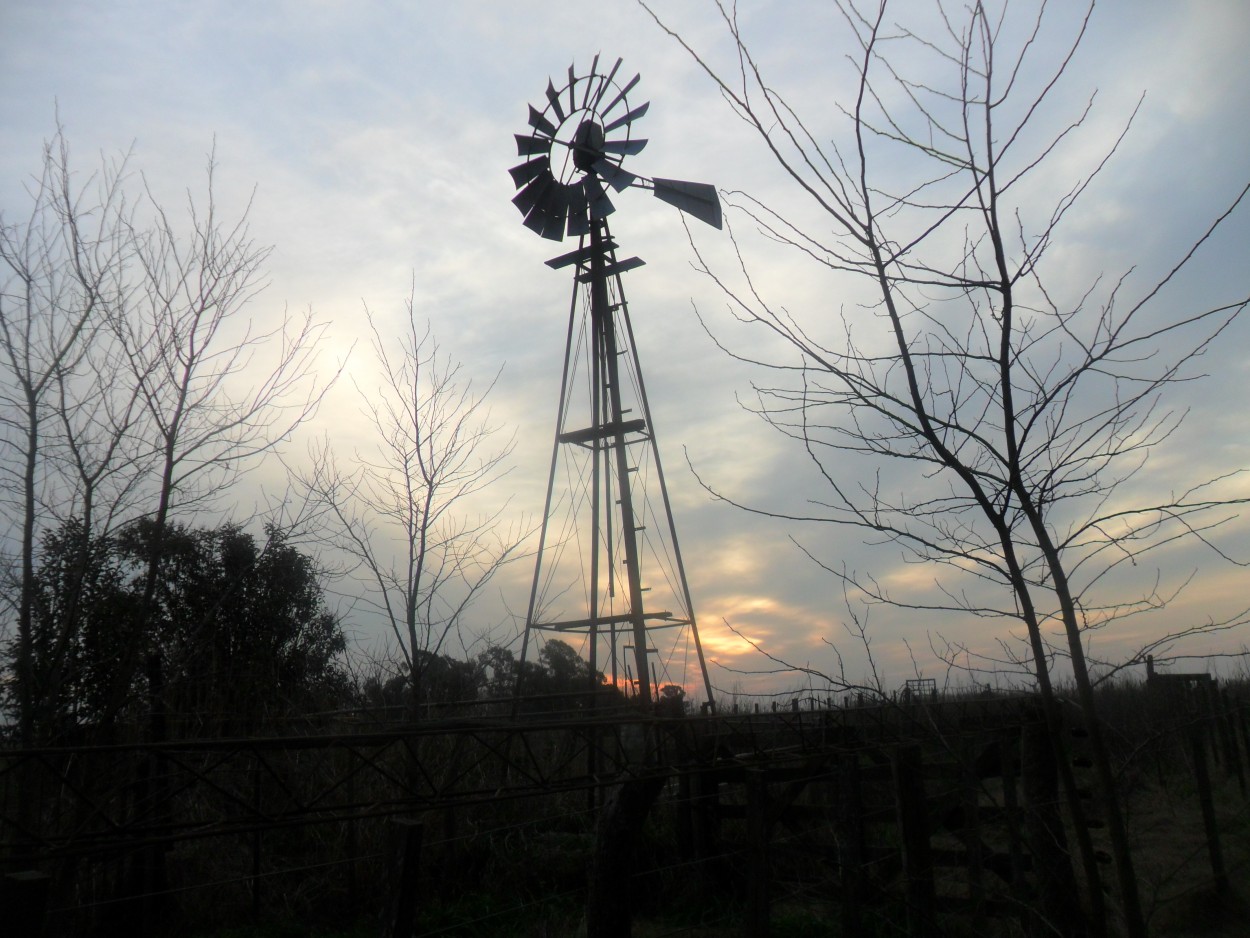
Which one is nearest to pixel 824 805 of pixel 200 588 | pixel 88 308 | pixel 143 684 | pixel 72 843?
pixel 72 843

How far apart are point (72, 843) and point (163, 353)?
522 cm

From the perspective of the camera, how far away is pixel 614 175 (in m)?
13.7

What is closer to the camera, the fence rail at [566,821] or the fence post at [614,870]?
the fence rail at [566,821]

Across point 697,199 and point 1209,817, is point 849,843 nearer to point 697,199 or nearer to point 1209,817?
point 1209,817

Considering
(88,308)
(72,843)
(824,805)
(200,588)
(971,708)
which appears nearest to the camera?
(72,843)

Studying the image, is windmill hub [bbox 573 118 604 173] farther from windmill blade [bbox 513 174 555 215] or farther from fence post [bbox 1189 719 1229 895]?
fence post [bbox 1189 719 1229 895]

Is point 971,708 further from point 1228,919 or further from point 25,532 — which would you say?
point 25,532

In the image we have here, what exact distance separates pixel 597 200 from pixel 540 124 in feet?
4.98

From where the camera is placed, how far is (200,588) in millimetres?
19125

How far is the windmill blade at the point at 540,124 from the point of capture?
13953mm

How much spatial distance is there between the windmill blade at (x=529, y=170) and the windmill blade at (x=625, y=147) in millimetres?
937

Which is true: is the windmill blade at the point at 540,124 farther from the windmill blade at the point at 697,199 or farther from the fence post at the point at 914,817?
the fence post at the point at 914,817

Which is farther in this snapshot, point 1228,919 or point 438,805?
point 1228,919

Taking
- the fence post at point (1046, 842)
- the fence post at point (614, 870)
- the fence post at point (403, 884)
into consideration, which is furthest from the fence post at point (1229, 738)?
the fence post at point (403, 884)
